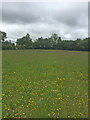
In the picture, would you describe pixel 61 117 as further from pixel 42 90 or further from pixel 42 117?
pixel 42 90

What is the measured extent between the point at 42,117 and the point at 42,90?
1.34 meters

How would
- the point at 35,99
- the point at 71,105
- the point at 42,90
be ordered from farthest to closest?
1. the point at 42,90
2. the point at 35,99
3. the point at 71,105

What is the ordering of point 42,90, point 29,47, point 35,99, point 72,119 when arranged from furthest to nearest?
point 29,47 < point 42,90 < point 35,99 < point 72,119

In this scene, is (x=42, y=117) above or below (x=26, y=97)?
below

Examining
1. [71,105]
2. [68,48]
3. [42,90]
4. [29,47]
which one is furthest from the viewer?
[68,48]

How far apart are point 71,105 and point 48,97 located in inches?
32.5

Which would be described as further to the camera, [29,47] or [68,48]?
[68,48]

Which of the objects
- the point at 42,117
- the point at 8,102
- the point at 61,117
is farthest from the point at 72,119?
the point at 8,102

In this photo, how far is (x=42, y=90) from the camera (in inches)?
150

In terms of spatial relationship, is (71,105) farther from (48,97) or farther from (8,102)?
(8,102)

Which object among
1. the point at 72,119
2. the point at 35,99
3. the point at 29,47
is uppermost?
the point at 29,47

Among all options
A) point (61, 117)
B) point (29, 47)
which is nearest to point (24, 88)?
point (61, 117)

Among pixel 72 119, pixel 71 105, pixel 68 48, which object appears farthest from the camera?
pixel 68 48

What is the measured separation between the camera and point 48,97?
131 inches
